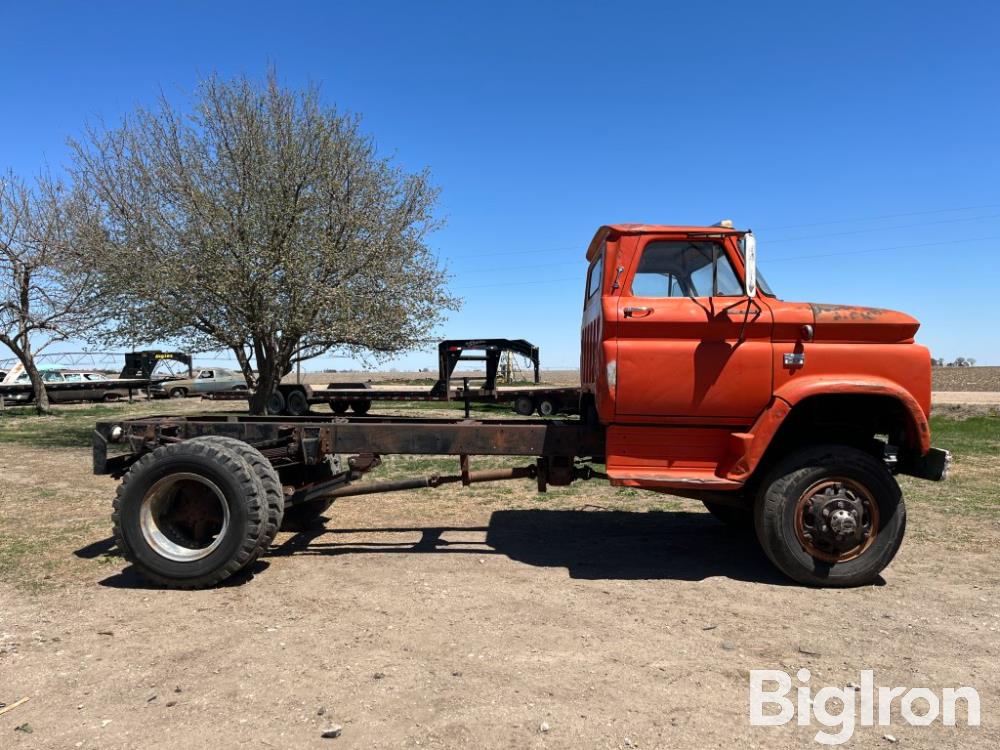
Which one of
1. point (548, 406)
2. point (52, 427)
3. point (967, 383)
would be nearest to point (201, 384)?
point (52, 427)

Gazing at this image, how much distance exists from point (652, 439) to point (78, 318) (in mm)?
22459

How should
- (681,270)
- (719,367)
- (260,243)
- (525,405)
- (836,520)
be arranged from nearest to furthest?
(836,520) → (719,367) → (681,270) → (260,243) → (525,405)

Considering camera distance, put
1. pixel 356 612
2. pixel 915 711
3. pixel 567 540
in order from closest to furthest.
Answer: pixel 915 711 < pixel 356 612 < pixel 567 540

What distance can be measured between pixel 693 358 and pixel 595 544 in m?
2.11

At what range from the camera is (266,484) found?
15.9 ft

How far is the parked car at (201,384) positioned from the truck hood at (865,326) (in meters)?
32.9

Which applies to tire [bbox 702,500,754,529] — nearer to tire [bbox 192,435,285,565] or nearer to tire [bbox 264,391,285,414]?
tire [bbox 192,435,285,565]

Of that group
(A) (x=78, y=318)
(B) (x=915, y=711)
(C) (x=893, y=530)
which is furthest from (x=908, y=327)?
(A) (x=78, y=318)

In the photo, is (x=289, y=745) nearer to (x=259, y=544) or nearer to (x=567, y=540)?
(x=259, y=544)

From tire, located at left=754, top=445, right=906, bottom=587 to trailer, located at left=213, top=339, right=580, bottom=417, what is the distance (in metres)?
10.4

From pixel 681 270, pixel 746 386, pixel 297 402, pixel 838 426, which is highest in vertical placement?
pixel 681 270

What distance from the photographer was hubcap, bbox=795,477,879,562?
15.1ft

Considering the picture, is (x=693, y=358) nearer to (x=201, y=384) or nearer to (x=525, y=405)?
(x=525, y=405)

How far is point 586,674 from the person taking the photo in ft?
11.0
